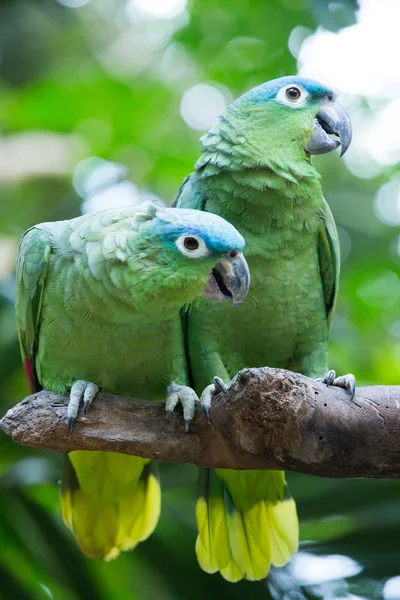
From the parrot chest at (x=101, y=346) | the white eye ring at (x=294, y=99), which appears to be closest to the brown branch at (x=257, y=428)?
the parrot chest at (x=101, y=346)

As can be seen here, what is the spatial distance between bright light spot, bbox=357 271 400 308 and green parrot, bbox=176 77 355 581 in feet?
7.98

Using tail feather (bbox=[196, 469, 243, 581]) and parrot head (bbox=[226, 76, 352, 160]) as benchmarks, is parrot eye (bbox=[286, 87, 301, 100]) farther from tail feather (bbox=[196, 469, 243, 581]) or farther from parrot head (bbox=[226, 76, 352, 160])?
tail feather (bbox=[196, 469, 243, 581])

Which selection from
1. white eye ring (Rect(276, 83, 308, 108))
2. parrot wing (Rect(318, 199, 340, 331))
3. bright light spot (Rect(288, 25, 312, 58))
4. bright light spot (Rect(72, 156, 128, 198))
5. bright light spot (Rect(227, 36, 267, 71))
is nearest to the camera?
white eye ring (Rect(276, 83, 308, 108))

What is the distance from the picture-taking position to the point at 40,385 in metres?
2.84

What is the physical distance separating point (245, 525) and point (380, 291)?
2947mm

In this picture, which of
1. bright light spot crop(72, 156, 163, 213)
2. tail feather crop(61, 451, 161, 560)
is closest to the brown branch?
tail feather crop(61, 451, 161, 560)

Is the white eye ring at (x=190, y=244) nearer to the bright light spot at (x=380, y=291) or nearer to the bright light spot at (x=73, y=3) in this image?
the bright light spot at (x=380, y=291)

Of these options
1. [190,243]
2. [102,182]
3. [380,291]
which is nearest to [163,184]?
[102,182]

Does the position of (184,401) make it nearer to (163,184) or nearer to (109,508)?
(109,508)

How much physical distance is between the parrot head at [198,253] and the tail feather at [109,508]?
984mm

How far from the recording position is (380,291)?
5.40 metres

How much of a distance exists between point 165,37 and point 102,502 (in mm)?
4106

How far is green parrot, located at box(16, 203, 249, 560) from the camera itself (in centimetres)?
226

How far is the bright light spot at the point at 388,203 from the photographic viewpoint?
4.96 metres
